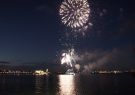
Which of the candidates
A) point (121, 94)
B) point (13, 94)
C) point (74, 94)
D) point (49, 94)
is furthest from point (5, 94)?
point (121, 94)

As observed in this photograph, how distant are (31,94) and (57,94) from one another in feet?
34.1

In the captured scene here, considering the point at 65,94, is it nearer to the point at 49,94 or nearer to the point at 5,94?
the point at 49,94

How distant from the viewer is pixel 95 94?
106812 mm

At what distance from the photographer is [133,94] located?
346 ft

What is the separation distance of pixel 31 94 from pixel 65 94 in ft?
45.2

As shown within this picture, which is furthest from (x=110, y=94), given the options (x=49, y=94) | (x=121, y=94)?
(x=49, y=94)

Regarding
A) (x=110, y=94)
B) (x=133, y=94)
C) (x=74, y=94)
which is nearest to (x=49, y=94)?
(x=74, y=94)

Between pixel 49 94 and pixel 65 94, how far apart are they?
6731mm

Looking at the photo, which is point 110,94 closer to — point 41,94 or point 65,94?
point 65,94

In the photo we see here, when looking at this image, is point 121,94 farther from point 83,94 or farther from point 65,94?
point 65,94

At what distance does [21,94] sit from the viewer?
104812mm

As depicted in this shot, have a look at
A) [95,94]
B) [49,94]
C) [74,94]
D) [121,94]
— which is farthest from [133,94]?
[49,94]

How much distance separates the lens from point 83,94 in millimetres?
107438

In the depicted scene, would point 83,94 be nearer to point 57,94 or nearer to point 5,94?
point 57,94
